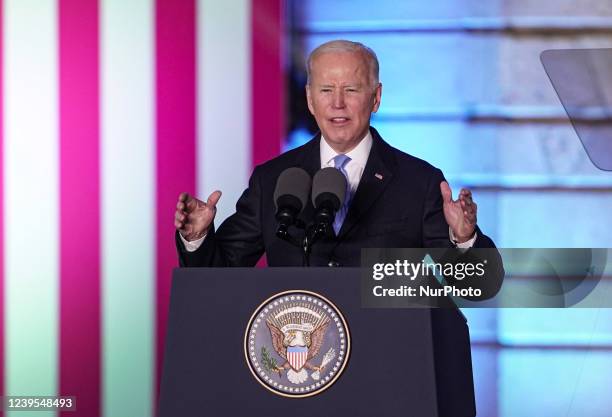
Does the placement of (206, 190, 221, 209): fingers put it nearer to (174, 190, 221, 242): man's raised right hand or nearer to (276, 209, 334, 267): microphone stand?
(174, 190, 221, 242): man's raised right hand

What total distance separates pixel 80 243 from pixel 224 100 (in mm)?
646

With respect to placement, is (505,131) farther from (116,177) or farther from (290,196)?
(290,196)

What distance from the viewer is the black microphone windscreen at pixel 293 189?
1.64 meters

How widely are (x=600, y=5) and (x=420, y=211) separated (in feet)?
4.04

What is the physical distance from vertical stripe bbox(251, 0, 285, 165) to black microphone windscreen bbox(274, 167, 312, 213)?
1340 mm

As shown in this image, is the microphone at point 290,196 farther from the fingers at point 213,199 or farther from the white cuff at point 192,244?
the white cuff at point 192,244

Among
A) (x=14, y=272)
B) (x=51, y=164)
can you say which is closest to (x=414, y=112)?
(x=51, y=164)

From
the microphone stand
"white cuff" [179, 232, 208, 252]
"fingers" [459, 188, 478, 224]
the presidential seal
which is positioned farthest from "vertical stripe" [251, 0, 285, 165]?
the presidential seal

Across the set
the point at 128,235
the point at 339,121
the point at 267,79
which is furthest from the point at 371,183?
the point at 128,235

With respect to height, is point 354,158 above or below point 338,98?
below

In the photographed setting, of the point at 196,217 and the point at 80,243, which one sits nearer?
the point at 196,217

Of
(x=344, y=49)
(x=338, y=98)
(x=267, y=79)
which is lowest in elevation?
(x=338, y=98)

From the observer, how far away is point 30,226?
3031mm

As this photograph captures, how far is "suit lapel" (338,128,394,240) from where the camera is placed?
7.13ft
